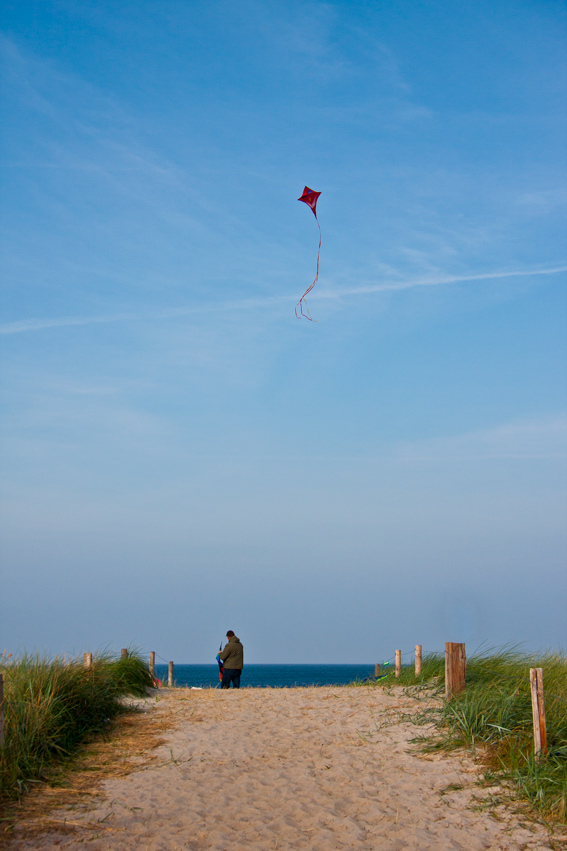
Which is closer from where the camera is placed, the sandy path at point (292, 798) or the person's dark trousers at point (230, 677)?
the sandy path at point (292, 798)

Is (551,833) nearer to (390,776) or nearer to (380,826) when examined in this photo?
(380,826)

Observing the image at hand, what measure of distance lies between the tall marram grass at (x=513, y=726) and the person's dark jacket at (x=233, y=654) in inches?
243

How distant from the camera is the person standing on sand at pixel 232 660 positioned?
17047 mm

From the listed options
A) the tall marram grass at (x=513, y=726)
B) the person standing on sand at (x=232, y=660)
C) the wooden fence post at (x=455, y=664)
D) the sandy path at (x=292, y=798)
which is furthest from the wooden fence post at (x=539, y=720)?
the person standing on sand at (x=232, y=660)

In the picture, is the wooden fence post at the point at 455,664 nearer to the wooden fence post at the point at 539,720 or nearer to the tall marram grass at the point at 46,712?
the wooden fence post at the point at 539,720

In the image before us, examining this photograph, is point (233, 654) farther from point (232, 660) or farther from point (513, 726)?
point (513, 726)

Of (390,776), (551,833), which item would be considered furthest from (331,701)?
(551,833)

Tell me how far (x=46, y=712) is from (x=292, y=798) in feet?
10.7

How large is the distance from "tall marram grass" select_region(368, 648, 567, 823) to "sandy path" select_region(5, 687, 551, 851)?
1.20ft

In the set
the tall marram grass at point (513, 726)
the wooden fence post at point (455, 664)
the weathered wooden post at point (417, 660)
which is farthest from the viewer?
the weathered wooden post at point (417, 660)

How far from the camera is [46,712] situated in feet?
28.5

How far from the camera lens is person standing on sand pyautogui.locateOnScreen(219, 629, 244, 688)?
17.0 m

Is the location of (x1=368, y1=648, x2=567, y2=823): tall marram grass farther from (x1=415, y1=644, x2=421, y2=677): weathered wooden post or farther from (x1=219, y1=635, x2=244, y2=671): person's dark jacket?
(x1=219, y1=635, x2=244, y2=671): person's dark jacket

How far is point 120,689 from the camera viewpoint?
41.7 ft
